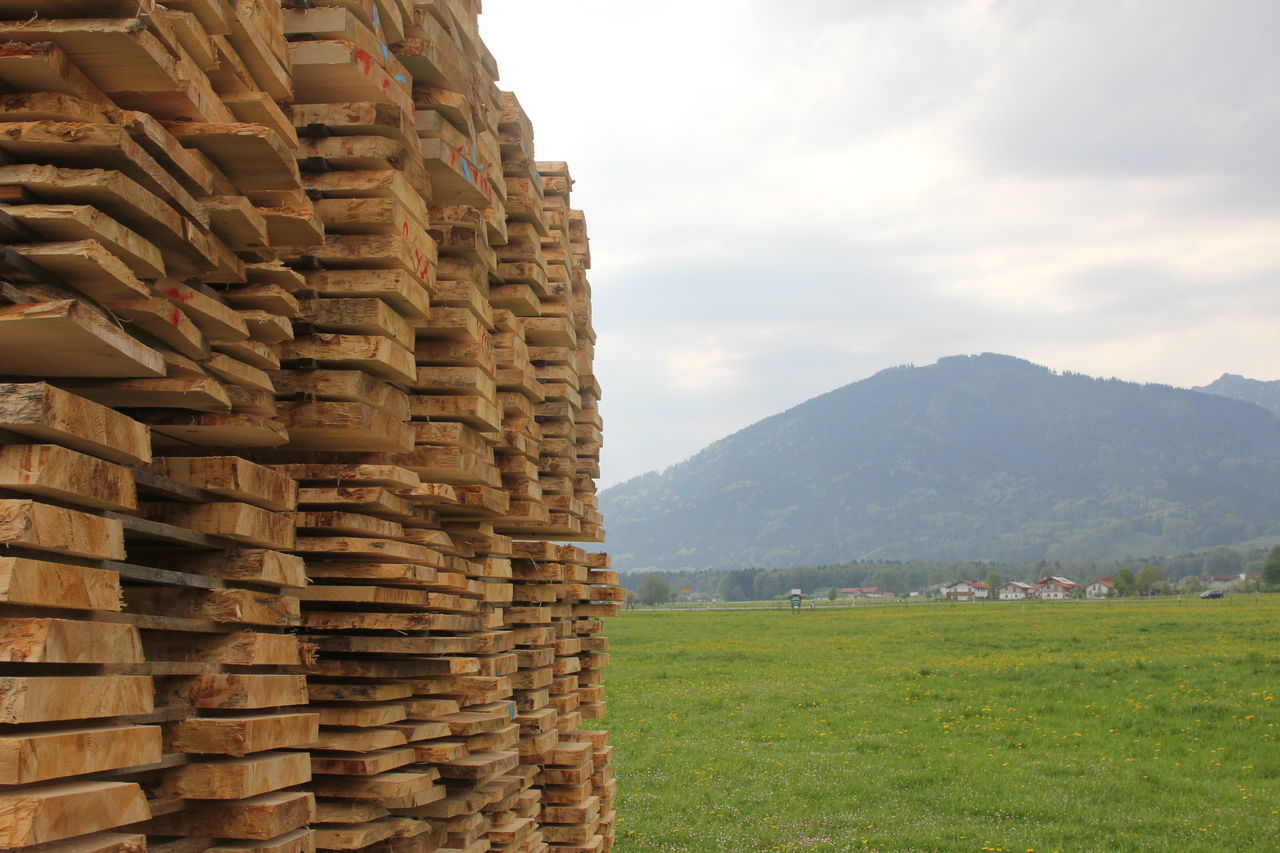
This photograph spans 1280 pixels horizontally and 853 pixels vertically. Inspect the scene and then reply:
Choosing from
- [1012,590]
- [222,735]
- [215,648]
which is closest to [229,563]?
[215,648]

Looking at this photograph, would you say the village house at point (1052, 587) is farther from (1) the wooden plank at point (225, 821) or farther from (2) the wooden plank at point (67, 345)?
(2) the wooden plank at point (67, 345)

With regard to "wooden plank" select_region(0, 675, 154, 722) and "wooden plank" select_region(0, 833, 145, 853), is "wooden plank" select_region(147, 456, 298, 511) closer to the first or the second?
"wooden plank" select_region(0, 675, 154, 722)

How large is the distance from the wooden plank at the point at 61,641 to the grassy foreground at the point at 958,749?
28.8ft

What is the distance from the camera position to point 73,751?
266cm

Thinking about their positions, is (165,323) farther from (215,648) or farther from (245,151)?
(215,648)

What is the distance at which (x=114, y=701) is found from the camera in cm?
284

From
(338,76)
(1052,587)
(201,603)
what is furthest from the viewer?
(1052,587)

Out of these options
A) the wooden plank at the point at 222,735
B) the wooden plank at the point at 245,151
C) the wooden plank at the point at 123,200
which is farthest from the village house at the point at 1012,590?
the wooden plank at the point at 123,200

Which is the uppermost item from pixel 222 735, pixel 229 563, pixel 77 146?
pixel 77 146

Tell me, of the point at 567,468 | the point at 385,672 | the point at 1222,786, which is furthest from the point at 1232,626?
the point at 385,672

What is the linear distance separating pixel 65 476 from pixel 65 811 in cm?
76

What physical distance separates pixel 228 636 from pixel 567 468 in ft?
14.8

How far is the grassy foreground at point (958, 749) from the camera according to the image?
11.8 meters

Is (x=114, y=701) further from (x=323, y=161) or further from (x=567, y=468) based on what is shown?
(x=567, y=468)
